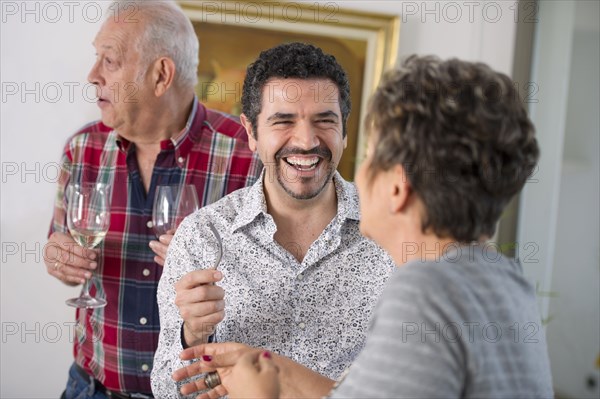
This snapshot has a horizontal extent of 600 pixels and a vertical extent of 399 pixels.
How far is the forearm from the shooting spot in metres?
1.48

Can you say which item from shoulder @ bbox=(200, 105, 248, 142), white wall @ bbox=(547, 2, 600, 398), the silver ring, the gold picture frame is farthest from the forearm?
white wall @ bbox=(547, 2, 600, 398)

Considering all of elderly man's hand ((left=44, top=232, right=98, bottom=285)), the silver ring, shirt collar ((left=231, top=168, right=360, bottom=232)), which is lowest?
the silver ring

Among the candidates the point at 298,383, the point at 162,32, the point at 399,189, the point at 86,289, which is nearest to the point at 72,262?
the point at 86,289

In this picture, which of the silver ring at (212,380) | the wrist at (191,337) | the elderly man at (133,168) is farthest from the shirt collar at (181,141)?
the silver ring at (212,380)

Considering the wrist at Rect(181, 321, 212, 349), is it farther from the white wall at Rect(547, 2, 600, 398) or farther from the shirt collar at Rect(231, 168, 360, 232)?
the white wall at Rect(547, 2, 600, 398)

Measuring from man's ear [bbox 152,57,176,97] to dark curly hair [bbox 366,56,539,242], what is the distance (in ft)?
4.83

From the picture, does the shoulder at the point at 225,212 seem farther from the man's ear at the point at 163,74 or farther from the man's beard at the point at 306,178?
the man's ear at the point at 163,74

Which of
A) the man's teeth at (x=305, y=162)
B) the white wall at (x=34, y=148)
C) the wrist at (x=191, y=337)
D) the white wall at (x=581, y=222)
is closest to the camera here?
the wrist at (x=191, y=337)

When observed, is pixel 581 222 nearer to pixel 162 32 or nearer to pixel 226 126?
pixel 226 126

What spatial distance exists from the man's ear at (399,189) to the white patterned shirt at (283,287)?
28.7 inches

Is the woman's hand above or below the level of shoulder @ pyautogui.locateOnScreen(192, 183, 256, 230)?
below

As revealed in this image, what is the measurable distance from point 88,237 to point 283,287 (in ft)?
2.28

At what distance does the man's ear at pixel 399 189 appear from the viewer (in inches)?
43.9

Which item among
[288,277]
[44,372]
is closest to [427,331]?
[288,277]
